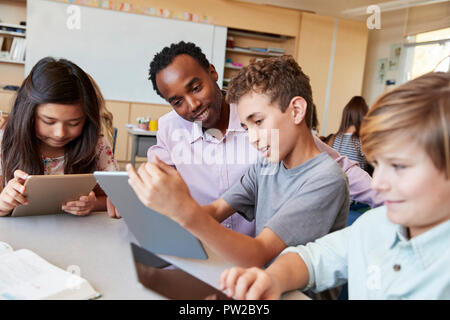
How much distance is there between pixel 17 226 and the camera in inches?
44.3

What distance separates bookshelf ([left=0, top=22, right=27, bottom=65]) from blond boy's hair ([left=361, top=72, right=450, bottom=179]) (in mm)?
5976

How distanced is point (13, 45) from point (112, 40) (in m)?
1.37

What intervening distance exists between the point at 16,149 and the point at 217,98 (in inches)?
31.2

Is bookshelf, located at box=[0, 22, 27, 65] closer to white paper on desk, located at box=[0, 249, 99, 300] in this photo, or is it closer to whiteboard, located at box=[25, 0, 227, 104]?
whiteboard, located at box=[25, 0, 227, 104]

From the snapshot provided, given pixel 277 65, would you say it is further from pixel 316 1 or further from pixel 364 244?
pixel 316 1

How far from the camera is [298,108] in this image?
45.0 inches

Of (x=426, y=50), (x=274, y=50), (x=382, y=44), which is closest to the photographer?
(x=426, y=50)

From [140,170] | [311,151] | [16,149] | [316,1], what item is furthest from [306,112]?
[316,1]

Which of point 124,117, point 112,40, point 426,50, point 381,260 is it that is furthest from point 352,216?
point 426,50

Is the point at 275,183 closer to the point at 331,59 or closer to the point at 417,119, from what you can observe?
the point at 417,119

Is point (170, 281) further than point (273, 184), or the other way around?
point (273, 184)

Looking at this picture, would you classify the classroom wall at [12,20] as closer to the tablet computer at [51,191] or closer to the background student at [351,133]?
the background student at [351,133]

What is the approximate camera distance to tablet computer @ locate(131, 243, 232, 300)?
736 mm

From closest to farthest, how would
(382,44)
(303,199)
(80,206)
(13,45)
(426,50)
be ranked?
(303,199), (80,206), (13,45), (426,50), (382,44)
